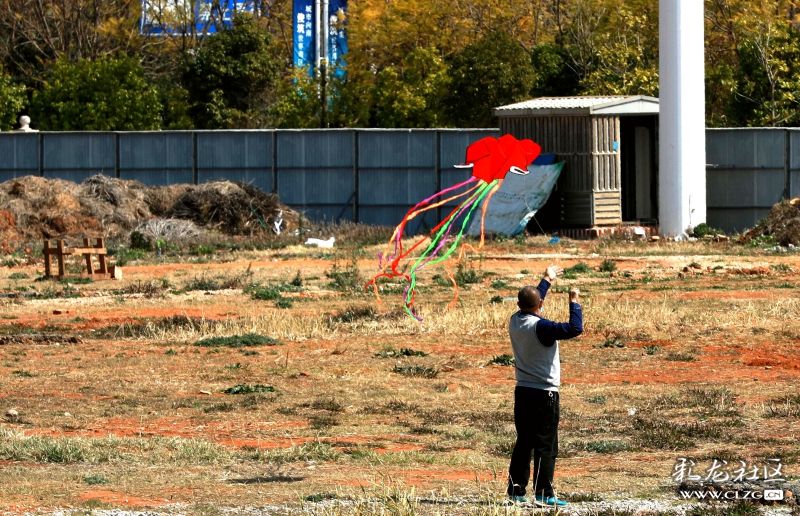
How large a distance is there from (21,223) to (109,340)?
1870 cm

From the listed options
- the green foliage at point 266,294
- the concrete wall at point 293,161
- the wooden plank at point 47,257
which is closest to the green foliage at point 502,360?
the green foliage at point 266,294

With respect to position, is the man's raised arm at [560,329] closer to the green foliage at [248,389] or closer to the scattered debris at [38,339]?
the green foliage at [248,389]

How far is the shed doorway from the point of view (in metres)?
42.3

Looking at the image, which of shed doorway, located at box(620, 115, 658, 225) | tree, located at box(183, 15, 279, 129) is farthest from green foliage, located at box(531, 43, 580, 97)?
shed doorway, located at box(620, 115, 658, 225)

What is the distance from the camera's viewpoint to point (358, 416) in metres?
15.6

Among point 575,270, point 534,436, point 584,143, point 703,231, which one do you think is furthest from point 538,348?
point 584,143

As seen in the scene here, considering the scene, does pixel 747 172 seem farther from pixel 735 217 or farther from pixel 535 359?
pixel 535 359

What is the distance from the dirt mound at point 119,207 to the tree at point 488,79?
13784 millimetres

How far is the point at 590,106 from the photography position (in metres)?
39.1

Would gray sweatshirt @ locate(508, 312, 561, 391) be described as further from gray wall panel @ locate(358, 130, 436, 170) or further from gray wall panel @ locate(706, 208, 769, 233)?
gray wall panel @ locate(358, 130, 436, 170)

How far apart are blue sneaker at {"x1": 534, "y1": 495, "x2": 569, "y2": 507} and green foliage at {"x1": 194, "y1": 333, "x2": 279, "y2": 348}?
36.3 feet

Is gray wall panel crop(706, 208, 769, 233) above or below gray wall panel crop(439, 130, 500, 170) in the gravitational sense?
below

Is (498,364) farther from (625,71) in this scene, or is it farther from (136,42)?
(136,42)

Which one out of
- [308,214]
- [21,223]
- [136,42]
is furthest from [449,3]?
[21,223]
